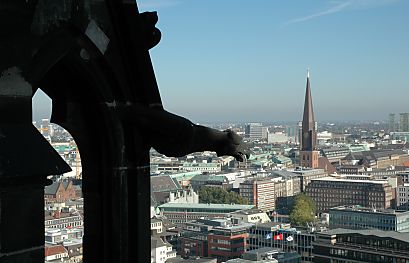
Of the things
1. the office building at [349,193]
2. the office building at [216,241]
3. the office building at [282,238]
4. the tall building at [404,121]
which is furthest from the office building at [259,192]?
the tall building at [404,121]

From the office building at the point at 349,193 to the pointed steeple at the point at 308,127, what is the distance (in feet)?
50.5

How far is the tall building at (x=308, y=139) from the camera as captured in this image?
67.2 m

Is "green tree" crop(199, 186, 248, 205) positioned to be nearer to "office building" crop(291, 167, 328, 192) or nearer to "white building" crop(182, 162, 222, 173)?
"office building" crop(291, 167, 328, 192)

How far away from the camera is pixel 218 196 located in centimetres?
5128

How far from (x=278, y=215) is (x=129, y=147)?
46.8 m

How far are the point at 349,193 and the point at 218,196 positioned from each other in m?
8.34

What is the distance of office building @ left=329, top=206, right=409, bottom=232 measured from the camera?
3962cm

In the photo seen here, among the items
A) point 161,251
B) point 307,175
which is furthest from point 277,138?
point 161,251

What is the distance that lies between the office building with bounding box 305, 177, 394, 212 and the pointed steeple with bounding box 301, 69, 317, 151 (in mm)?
15391

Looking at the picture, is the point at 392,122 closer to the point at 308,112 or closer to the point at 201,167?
the point at 308,112

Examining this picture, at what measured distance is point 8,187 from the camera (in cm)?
83

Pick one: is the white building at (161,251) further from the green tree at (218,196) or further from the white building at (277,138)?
the white building at (277,138)

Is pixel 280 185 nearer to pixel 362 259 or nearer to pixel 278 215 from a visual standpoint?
pixel 278 215

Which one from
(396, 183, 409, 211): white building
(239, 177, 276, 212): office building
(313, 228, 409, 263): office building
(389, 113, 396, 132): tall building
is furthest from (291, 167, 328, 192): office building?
(389, 113, 396, 132): tall building
